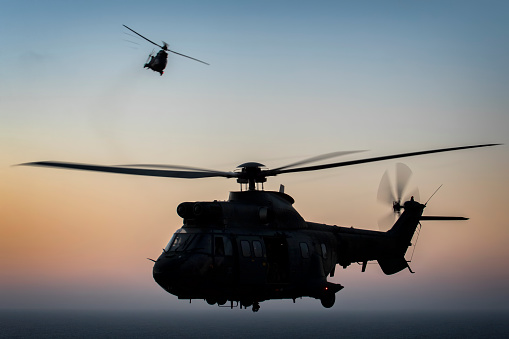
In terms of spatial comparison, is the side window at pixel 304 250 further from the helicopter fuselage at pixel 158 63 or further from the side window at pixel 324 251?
the helicopter fuselage at pixel 158 63

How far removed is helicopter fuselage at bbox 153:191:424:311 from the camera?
61.5 feet

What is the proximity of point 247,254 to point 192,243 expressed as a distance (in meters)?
2.09

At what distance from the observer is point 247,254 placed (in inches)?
782

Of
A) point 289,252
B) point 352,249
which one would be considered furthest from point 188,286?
point 352,249

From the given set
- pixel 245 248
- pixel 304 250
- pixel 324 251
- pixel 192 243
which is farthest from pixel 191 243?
pixel 324 251

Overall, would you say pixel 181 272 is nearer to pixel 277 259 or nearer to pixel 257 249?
pixel 257 249

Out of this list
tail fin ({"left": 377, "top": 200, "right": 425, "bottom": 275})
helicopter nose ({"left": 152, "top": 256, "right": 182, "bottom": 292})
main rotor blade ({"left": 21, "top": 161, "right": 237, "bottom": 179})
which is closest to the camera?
main rotor blade ({"left": 21, "top": 161, "right": 237, "bottom": 179})

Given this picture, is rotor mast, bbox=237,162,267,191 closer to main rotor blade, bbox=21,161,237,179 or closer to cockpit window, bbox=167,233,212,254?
main rotor blade, bbox=21,161,237,179

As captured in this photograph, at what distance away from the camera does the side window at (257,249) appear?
20156 millimetres

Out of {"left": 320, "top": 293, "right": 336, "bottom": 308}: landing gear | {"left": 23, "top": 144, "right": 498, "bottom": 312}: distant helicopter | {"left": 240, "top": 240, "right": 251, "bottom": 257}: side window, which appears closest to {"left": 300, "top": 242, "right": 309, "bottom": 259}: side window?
{"left": 23, "top": 144, "right": 498, "bottom": 312}: distant helicopter

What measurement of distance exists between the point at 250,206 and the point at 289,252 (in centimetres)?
234

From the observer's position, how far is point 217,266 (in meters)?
19.1

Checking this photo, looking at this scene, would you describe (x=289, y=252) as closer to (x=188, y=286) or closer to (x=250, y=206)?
(x=250, y=206)

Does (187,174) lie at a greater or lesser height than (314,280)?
greater
